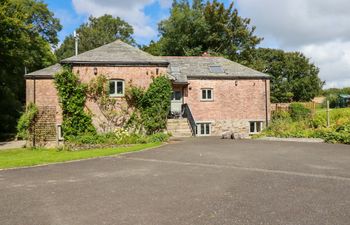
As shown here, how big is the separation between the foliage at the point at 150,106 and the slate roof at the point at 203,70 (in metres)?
5.23

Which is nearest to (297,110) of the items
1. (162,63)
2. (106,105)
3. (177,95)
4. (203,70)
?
(203,70)

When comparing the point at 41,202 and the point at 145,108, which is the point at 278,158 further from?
the point at 145,108

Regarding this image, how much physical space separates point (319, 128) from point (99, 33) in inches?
2164

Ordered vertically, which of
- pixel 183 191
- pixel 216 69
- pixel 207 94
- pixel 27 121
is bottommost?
pixel 183 191

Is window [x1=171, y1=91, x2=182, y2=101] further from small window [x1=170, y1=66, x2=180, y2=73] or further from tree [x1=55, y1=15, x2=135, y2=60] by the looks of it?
tree [x1=55, y1=15, x2=135, y2=60]

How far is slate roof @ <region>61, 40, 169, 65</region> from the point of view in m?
20.3

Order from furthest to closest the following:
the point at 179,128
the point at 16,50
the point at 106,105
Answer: the point at 16,50
the point at 179,128
the point at 106,105

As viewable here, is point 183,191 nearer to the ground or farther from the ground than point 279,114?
nearer to the ground

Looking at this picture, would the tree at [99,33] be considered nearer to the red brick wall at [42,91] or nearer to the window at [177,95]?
the red brick wall at [42,91]

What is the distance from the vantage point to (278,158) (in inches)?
482

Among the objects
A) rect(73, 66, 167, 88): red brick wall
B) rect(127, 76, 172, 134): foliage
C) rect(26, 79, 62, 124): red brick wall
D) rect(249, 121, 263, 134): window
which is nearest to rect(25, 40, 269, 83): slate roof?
rect(73, 66, 167, 88): red brick wall

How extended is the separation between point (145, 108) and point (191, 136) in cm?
418

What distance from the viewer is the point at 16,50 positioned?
3347cm

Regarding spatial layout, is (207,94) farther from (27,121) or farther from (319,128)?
(27,121)
